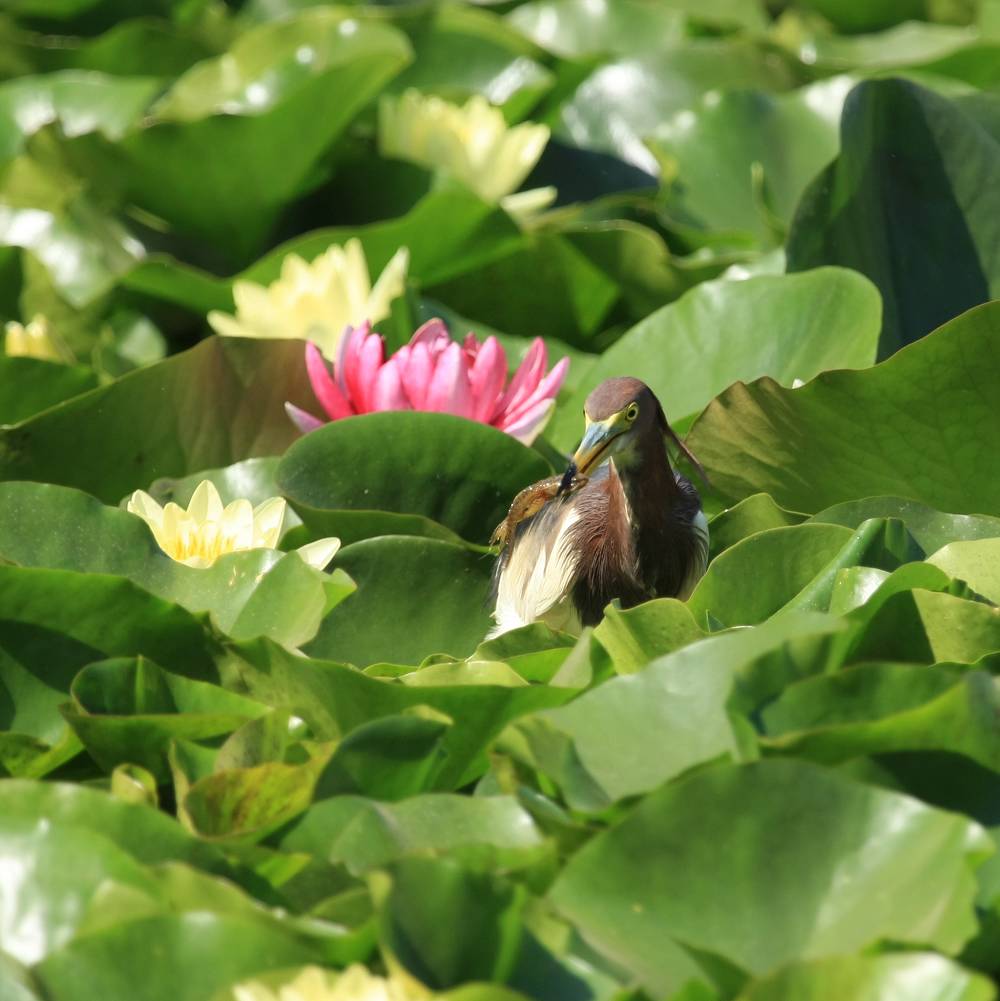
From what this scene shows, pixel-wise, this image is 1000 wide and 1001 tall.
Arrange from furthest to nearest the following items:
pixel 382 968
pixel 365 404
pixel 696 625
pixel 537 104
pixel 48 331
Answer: pixel 537 104 → pixel 48 331 → pixel 365 404 → pixel 696 625 → pixel 382 968

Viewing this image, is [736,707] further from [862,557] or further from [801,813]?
[862,557]

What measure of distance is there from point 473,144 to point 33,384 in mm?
1455

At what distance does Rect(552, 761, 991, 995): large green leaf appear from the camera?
1.78 m

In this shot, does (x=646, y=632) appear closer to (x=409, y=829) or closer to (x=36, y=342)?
(x=409, y=829)

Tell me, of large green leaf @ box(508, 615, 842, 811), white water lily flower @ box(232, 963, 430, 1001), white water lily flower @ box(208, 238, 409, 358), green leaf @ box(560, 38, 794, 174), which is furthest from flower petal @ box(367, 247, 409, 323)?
white water lily flower @ box(232, 963, 430, 1001)

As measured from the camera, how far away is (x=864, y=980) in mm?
1626

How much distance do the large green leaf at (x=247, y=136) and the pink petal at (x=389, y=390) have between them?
1.17 m

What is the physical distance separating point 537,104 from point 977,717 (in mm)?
3289

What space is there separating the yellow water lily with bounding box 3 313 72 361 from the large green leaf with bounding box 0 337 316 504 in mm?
530

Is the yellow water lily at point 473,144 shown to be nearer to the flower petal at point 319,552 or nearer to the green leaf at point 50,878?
the flower petal at point 319,552

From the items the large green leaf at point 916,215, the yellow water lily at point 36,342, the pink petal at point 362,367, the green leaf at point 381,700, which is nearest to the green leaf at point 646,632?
the green leaf at point 381,700

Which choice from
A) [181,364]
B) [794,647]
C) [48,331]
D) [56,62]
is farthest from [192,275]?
[794,647]

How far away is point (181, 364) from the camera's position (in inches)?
125

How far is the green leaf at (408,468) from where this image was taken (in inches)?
114
